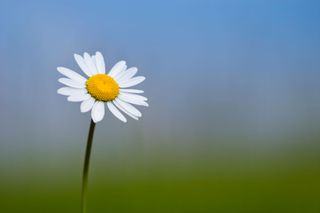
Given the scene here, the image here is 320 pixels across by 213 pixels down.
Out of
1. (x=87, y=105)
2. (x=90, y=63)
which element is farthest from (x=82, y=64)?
(x=87, y=105)

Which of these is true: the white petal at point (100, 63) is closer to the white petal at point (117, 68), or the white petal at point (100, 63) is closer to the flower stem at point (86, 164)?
the white petal at point (117, 68)

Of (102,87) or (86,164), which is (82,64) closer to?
(102,87)

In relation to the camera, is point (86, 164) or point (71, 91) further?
point (71, 91)

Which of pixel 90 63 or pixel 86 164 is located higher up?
pixel 90 63

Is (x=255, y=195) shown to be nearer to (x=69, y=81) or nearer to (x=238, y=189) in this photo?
(x=238, y=189)

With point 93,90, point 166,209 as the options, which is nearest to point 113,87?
point 93,90

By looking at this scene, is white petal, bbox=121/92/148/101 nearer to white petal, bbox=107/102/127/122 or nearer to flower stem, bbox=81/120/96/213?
white petal, bbox=107/102/127/122

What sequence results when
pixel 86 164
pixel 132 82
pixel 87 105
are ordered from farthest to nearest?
1. pixel 132 82
2. pixel 87 105
3. pixel 86 164
